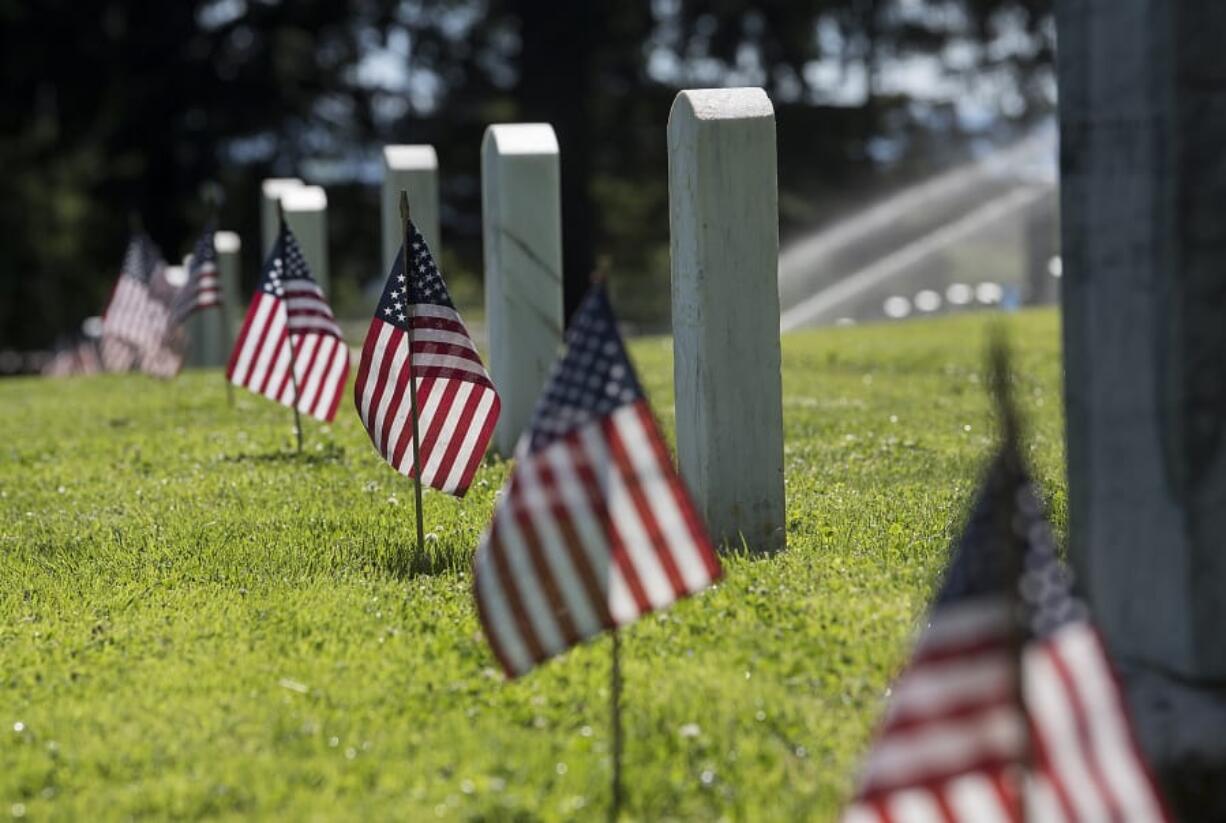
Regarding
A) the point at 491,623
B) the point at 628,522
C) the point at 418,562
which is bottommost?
the point at 418,562

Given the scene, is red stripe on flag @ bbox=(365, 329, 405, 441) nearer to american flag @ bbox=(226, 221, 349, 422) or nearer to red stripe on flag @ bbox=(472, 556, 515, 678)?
american flag @ bbox=(226, 221, 349, 422)

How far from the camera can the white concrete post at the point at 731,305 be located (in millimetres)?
Answer: 7793

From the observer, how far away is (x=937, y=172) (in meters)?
39.2

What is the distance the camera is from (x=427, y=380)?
8.27m

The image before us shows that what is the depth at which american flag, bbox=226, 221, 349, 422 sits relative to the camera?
35.6 feet

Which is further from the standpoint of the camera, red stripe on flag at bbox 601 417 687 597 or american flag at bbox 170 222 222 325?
american flag at bbox 170 222 222 325

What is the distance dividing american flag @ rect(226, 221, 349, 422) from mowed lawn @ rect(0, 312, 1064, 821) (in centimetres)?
50

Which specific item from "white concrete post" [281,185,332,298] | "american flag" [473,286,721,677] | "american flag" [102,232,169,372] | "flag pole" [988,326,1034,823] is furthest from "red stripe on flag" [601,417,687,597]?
"american flag" [102,232,169,372]

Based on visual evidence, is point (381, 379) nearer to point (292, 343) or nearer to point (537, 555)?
point (292, 343)

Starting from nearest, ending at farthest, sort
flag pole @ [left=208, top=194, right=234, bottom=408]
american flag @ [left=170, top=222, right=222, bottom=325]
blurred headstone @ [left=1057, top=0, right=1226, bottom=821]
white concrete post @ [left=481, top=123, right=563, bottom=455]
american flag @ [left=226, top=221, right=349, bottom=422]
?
blurred headstone @ [left=1057, top=0, right=1226, bottom=821] → american flag @ [left=226, top=221, right=349, bottom=422] → white concrete post @ [left=481, top=123, right=563, bottom=455] → flag pole @ [left=208, top=194, right=234, bottom=408] → american flag @ [left=170, top=222, right=222, bottom=325]

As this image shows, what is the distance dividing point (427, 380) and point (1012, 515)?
4.57 meters

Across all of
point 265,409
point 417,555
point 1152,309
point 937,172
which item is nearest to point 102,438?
point 265,409

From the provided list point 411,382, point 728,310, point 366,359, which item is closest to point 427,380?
point 411,382

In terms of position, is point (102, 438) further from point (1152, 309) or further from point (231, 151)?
point (231, 151)
